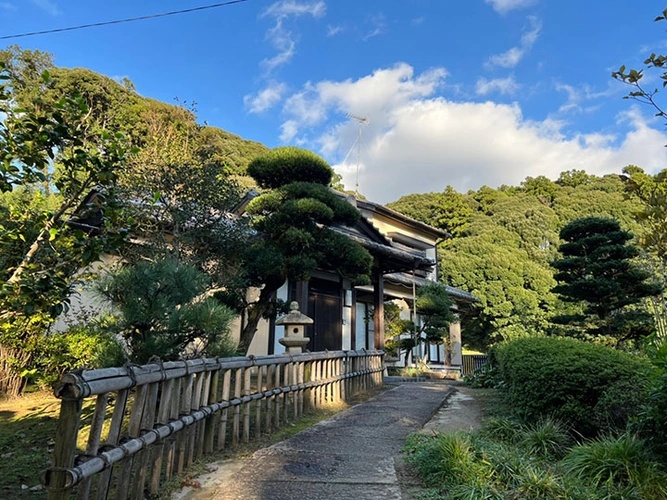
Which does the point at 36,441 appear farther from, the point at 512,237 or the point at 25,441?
the point at 512,237

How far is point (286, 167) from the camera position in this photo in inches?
318

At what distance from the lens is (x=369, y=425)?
16.2 feet

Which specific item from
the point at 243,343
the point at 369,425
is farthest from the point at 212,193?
the point at 369,425

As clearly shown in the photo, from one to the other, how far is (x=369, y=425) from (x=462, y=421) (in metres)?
1.20

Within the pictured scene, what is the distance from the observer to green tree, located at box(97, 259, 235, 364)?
12.2 ft

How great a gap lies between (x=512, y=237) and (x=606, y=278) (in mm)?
15171

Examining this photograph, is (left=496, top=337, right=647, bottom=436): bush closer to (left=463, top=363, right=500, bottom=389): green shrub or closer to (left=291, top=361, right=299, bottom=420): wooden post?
(left=291, top=361, right=299, bottom=420): wooden post

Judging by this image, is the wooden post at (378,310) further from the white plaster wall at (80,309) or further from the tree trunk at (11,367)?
the tree trunk at (11,367)

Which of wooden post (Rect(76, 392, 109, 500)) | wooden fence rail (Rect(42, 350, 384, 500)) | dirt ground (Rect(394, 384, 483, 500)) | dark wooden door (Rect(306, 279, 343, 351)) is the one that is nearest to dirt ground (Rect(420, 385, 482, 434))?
dirt ground (Rect(394, 384, 483, 500))

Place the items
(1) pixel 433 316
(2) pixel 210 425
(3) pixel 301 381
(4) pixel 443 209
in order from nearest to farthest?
(2) pixel 210 425 < (3) pixel 301 381 < (1) pixel 433 316 < (4) pixel 443 209

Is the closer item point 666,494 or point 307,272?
point 666,494

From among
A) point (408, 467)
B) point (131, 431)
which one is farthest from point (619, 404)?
point (131, 431)

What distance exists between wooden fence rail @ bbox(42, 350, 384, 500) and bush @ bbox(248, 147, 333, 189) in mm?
3732

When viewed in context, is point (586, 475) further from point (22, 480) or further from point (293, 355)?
point (22, 480)
